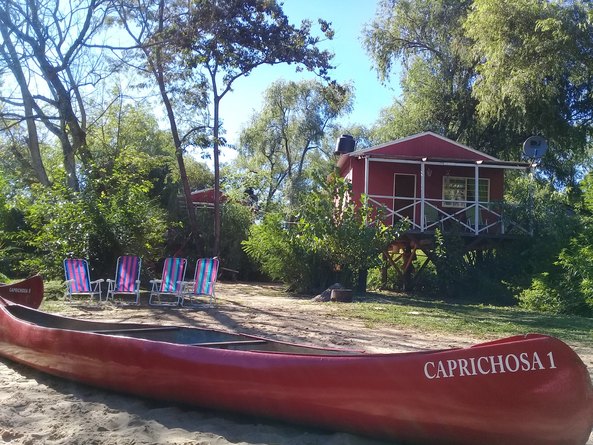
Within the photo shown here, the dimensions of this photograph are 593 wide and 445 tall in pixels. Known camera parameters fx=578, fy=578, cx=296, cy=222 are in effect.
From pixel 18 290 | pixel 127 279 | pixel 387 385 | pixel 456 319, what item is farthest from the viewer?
pixel 127 279

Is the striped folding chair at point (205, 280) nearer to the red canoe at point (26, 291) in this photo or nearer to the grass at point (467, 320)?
the grass at point (467, 320)

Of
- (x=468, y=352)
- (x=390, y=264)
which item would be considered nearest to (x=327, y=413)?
(x=468, y=352)

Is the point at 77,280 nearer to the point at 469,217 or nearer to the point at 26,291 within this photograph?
the point at 26,291

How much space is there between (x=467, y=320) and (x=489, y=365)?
780cm

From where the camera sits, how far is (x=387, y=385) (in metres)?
3.79

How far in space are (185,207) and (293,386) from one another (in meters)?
20.8

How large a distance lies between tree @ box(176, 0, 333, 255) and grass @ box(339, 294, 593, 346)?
7849mm

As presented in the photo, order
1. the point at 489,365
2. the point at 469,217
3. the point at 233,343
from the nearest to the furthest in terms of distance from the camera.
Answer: the point at 489,365 → the point at 233,343 → the point at 469,217

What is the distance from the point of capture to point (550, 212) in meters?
18.2

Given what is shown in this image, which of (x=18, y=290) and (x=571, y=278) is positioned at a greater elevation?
(x=571, y=278)

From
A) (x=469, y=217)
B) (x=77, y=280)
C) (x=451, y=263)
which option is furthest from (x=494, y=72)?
(x=77, y=280)

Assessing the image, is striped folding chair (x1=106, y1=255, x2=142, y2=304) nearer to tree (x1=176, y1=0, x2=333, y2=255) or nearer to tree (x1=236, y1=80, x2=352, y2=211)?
tree (x1=176, y1=0, x2=333, y2=255)

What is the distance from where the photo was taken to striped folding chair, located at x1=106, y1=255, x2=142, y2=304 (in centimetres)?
1171

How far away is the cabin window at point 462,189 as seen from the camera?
21.1 metres
